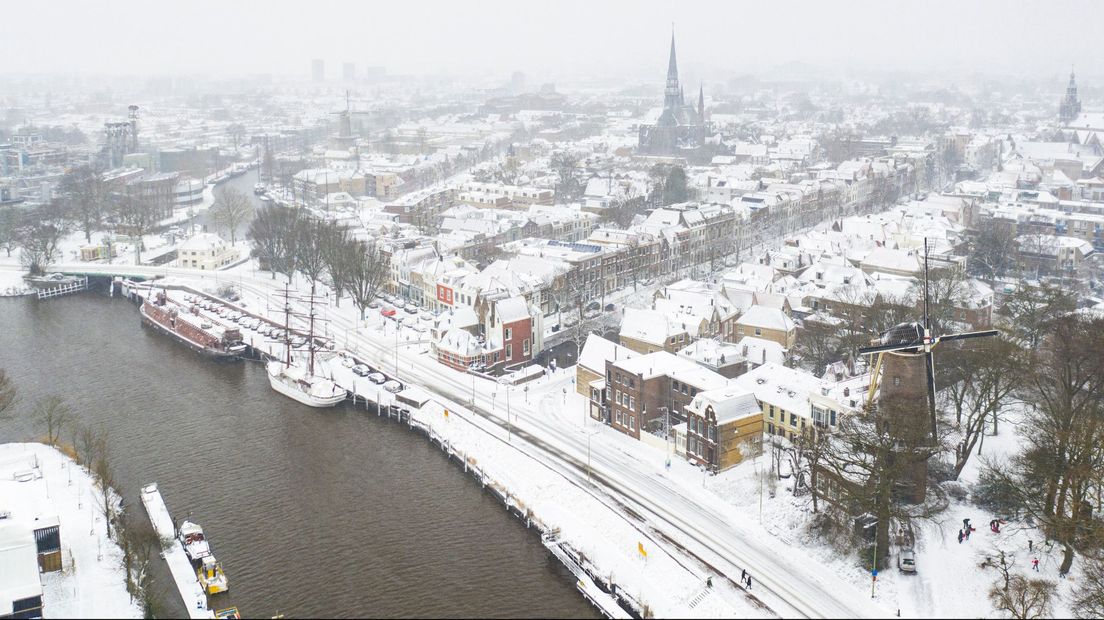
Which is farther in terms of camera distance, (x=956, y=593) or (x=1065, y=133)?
(x=1065, y=133)

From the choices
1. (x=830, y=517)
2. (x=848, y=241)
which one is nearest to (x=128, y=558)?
Result: (x=830, y=517)

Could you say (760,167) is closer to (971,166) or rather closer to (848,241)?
(971,166)

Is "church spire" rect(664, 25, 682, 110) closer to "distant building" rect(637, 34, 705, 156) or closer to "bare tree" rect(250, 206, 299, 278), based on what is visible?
"distant building" rect(637, 34, 705, 156)

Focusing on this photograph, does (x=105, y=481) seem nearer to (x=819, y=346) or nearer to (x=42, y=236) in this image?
(x=819, y=346)

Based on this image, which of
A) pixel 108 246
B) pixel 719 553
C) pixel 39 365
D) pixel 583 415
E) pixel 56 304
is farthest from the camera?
pixel 108 246

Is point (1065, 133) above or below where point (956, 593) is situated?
above

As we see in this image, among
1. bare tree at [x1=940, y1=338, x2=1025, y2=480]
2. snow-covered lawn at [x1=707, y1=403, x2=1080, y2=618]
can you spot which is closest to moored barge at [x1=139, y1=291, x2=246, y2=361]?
snow-covered lawn at [x1=707, y1=403, x2=1080, y2=618]

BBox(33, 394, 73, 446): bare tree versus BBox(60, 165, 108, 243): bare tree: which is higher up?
BBox(60, 165, 108, 243): bare tree

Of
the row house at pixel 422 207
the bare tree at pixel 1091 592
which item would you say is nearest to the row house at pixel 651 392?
the bare tree at pixel 1091 592
